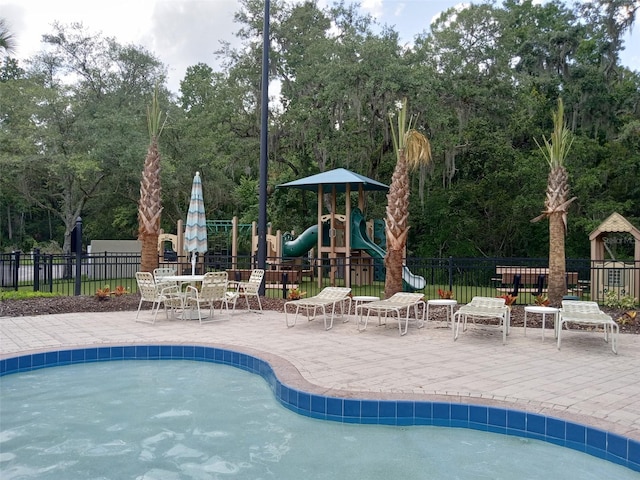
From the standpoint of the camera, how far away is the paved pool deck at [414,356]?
4.33 meters

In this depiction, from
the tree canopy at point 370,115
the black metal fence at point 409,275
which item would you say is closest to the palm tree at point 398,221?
the black metal fence at point 409,275

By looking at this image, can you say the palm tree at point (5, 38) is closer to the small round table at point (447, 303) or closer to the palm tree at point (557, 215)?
the small round table at point (447, 303)

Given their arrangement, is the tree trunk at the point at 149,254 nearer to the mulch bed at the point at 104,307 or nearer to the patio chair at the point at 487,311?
the mulch bed at the point at 104,307

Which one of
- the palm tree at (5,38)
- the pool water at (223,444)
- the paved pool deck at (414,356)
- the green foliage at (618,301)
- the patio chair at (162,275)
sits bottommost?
the pool water at (223,444)

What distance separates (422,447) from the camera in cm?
388

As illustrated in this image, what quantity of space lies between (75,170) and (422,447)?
719 inches

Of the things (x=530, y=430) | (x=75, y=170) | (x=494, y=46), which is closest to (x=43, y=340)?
(x=530, y=430)

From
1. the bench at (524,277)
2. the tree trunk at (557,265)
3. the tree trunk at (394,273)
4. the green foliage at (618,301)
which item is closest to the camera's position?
the green foliage at (618,301)

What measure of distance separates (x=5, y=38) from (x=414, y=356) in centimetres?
1302

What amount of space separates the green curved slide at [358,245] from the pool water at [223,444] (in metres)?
9.44

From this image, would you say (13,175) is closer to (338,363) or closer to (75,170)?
(75,170)

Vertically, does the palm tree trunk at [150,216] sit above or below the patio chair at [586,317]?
above

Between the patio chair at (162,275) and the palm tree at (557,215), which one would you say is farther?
the palm tree at (557,215)

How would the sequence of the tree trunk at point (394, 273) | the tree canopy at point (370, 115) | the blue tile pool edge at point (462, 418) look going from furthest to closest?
the tree canopy at point (370, 115) → the tree trunk at point (394, 273) → the blue tile pool edge at point (462, 418)
